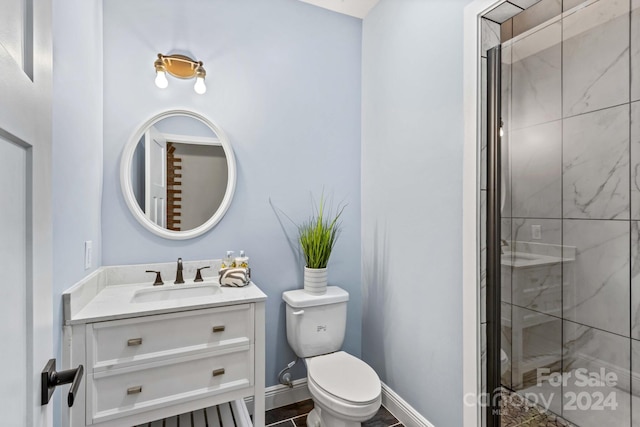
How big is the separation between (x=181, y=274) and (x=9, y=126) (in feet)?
4.49

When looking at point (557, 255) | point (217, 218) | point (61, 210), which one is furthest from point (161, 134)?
point (557, 255)

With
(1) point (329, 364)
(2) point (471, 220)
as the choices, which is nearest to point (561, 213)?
(2) point (471, 220)

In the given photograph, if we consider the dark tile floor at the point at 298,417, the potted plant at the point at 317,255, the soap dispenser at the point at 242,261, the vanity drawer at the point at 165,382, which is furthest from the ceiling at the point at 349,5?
the dark tile floor at the point at 298,417

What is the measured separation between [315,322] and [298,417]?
570 mm

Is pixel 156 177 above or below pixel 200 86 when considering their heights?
below

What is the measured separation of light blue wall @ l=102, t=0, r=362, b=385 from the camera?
5.46 ft

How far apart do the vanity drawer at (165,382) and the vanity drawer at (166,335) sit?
38mm

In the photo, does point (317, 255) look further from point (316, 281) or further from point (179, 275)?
point (179, 275)

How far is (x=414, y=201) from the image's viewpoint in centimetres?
174

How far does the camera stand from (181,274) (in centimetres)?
170

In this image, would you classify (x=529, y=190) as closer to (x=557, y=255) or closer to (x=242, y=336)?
(x=557, y=255)

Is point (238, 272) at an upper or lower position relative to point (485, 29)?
lower

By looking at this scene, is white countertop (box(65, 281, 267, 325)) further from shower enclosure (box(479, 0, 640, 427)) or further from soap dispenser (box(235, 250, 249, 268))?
shower enclosure (box(479, 0, 640, 427))

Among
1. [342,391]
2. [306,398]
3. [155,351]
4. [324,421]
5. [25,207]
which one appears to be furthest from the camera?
[306,398]
